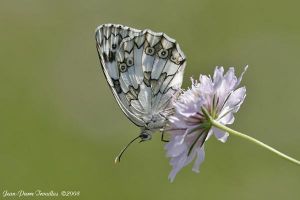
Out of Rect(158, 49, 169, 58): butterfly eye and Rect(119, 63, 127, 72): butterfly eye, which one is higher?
Rect(158, 49, 169, 58): butterfly eye

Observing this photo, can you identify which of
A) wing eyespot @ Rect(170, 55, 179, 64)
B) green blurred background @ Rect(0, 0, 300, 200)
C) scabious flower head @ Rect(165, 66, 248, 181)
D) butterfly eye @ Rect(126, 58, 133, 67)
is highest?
wing eyespot @ Rect(170, 55, 179, 64)

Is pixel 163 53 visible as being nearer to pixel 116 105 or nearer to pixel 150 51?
pixel 150 51

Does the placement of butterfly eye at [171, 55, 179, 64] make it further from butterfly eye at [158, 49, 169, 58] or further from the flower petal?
the flower petal

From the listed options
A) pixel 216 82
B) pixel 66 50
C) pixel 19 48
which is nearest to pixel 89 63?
pixel 66 50

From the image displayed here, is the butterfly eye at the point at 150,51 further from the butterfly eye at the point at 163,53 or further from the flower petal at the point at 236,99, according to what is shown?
the flower petal at the point at 236,99

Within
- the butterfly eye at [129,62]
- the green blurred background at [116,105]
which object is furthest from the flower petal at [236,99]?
the green blurred background at [116,105]

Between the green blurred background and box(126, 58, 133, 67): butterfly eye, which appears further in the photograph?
the green blurred background

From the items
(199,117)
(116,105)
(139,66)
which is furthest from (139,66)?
(116,105)

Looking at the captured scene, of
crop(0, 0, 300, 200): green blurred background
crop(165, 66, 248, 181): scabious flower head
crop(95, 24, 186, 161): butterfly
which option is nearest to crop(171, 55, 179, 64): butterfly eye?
crop(95, 24, 186, 161): butterfly

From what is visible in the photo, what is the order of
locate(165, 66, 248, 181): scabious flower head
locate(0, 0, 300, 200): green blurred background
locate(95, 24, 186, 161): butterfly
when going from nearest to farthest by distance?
locate(165, 66, 248, 181): scabious flower head < locate(95, 24, 186, 161): butterfly < locate(0, 0, 300, 200): green blurred background
